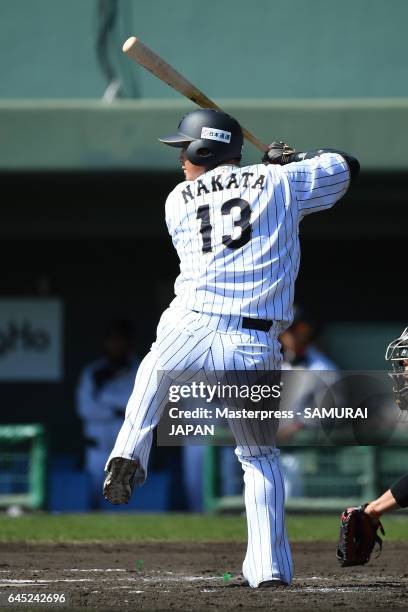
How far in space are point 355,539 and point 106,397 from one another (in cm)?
558

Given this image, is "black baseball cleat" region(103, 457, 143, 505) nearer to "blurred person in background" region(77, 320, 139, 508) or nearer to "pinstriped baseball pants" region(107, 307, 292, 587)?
"pinstriped baseball pants" region(107, 307, 292, 587)

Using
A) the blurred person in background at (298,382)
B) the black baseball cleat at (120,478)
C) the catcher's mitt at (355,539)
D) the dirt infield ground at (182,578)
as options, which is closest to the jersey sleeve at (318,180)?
the black baseball cleat at (120,478)

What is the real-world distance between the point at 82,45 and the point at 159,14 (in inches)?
27.8

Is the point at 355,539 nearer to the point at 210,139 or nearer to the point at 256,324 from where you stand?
the point at 256,324

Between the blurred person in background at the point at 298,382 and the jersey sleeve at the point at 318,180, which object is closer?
the jersey sleeve at the point at 318,180

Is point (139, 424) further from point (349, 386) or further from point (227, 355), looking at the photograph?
point (349, 386)

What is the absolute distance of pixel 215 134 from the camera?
14.7ft

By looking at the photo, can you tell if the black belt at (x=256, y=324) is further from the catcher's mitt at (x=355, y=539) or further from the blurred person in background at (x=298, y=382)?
→ the blurred person in background at (x=298, y=382)

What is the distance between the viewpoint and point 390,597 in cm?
423

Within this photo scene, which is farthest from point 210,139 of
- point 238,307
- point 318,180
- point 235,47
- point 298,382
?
point 235,47

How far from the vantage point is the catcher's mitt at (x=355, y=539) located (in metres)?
4.70

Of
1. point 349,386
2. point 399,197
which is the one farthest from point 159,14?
point 349,386

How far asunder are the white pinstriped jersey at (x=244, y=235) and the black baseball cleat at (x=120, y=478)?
2.05 feet

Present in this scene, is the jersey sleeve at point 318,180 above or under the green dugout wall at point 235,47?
under
